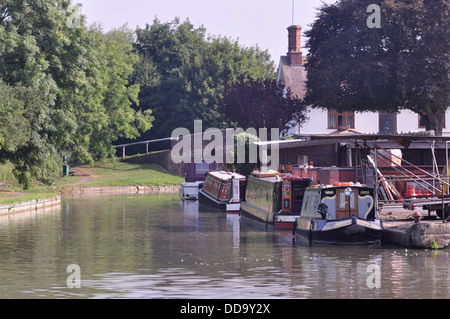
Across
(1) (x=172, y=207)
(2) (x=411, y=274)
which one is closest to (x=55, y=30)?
(1) (x=172, y=207)

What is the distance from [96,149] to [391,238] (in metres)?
44.1

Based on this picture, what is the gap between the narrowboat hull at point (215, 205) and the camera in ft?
129

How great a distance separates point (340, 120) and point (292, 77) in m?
5.99

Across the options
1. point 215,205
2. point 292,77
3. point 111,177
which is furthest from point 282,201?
point 292,77

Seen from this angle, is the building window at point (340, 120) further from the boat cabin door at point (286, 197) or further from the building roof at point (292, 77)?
the boat cabin door at point (286, 197)

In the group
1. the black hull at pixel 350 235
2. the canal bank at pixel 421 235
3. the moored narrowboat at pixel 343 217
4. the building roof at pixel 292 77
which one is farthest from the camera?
the building roof at pixel 292 77

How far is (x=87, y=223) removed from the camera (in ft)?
103

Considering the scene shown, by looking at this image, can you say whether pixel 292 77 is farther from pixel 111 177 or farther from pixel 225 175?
pixel 225 175

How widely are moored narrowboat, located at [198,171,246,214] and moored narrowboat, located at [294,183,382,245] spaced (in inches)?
584

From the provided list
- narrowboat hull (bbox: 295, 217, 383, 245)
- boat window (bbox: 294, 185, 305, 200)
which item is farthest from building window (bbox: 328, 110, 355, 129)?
narrowboat hull (bbox: 295, 217, 383, 245)

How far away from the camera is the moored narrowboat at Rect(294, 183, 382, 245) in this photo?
75.6 feet

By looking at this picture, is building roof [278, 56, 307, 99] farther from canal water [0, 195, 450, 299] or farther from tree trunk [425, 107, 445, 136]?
canal water [0, 195, 450, 299]

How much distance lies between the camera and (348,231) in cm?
2297

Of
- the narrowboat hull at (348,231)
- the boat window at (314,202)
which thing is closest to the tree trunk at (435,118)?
the boat window at (314,202)
